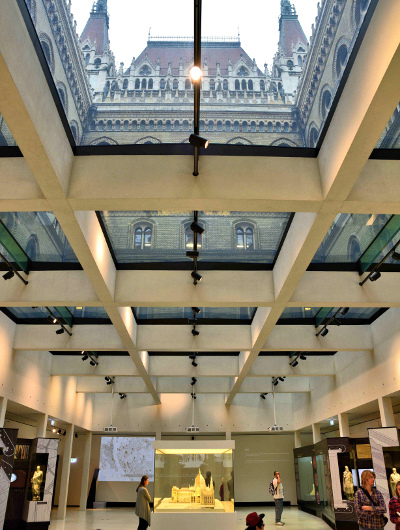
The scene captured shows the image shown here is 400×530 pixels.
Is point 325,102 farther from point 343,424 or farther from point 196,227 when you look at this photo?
point 343,424

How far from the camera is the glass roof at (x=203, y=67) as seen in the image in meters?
4.71

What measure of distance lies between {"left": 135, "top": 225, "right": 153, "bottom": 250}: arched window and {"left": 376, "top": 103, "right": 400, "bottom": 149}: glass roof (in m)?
4.11

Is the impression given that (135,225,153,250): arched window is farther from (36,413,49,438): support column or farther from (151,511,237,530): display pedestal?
(36,413,49,438): support column

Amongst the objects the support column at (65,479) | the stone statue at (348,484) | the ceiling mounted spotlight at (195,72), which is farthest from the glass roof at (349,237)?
the support column at (65,479)

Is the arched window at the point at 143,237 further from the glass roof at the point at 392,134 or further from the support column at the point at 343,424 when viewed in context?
the support column at the point at 343,424

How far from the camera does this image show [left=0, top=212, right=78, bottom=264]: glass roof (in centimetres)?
826

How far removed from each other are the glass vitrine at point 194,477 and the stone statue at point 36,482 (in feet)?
12.6

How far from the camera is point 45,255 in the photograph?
31.4 feet

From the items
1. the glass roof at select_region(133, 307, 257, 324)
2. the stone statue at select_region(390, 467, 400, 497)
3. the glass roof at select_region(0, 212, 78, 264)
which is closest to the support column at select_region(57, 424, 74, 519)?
the glass roof at select_region(133, 307, 257, 324)

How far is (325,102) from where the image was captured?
228 inches

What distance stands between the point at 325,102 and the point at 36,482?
43.5 ft

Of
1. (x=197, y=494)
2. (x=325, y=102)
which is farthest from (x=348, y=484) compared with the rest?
(x=325, y=102)

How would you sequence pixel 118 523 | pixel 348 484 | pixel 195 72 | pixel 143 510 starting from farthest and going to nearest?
pixel 118 523
pixel 348 484
pixel 143 510
pixel 195 72

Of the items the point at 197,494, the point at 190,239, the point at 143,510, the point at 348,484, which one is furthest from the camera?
the point at 348,484
